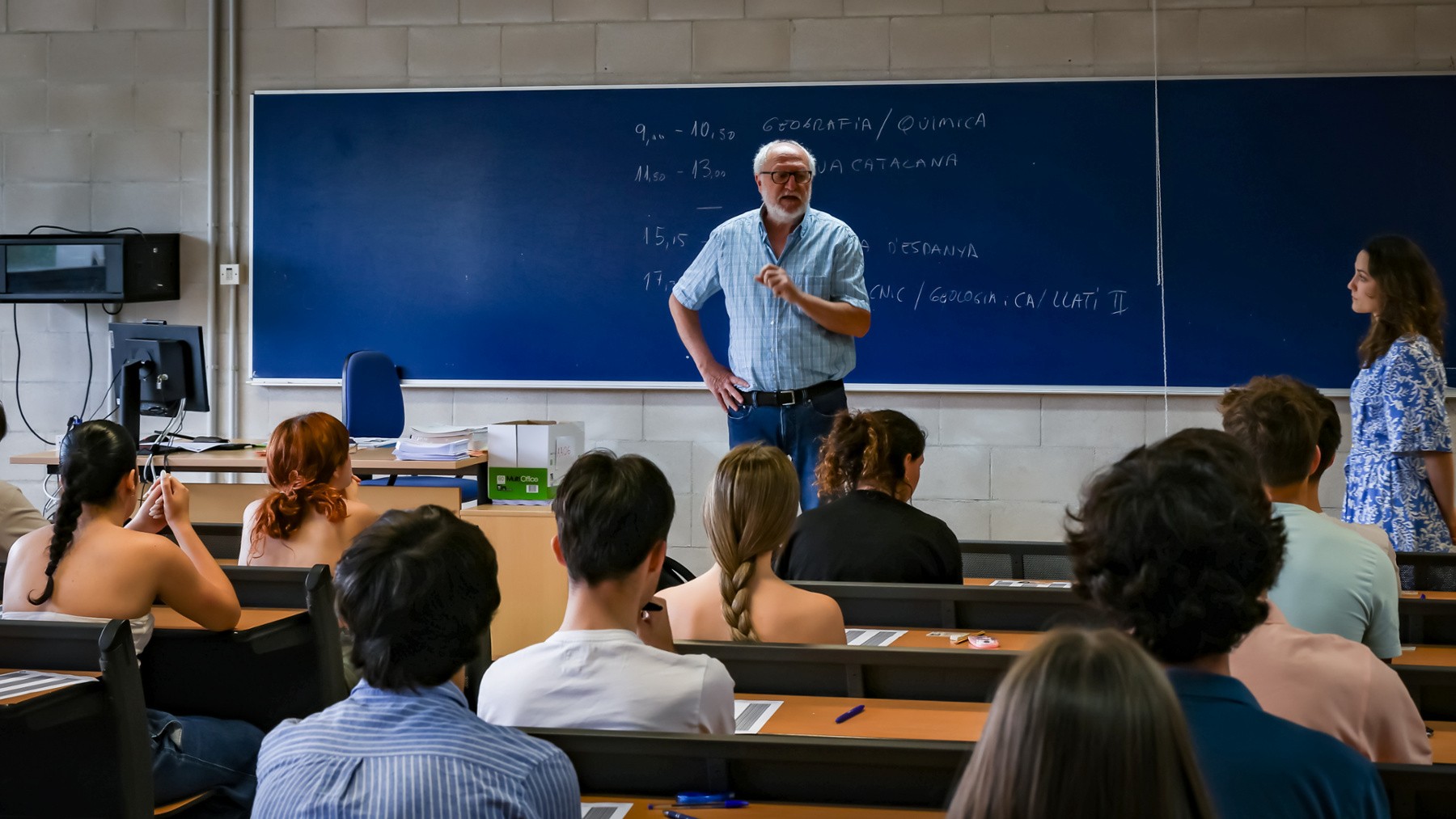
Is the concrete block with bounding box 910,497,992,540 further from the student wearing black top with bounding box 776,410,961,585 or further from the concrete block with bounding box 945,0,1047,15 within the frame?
the student wearing black top with bounding box 776,410,961,585

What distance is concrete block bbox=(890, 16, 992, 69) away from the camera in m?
5.43

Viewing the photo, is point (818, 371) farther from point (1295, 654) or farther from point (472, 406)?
point (1295, 654)

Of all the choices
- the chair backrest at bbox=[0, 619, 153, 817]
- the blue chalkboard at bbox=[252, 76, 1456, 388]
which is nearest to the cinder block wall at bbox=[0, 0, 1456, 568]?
the blue chalkboard at bbox=[252, 76, 1456, 388]

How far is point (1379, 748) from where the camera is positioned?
1.53 m

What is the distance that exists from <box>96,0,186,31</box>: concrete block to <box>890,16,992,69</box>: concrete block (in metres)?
3.34

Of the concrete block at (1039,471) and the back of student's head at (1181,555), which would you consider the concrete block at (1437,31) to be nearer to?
the concrete block at (1039,471)

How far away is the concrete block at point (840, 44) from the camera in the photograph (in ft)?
18.1

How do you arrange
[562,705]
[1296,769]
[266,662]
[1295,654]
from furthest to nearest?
1. [266,662]
2. [562,705]
3. [1295,654]
4. [1296,769]

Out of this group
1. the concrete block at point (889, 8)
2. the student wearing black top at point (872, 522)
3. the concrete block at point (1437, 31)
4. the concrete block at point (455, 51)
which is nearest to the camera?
→ the student wearing black top at point (872, 522)

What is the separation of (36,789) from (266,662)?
0.55 m

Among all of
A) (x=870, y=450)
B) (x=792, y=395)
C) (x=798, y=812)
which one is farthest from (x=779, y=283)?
(x=798, y=812)

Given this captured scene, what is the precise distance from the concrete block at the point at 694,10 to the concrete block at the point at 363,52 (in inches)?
46.0

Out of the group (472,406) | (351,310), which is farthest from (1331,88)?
(351,310)

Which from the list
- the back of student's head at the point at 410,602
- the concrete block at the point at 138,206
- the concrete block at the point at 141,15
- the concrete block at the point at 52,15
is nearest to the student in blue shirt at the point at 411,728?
the back of student's head at the point at 410,602
